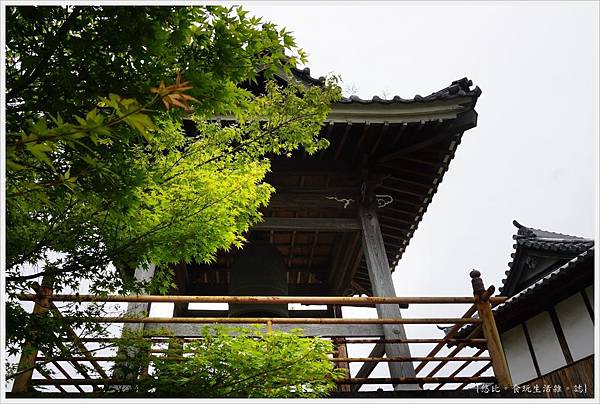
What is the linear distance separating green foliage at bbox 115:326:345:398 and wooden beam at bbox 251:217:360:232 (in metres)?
4.39

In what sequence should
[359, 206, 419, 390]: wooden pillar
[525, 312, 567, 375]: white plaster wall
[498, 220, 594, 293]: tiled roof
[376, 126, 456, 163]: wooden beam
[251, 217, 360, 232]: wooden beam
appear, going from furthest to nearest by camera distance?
1. [498, 220, 594, 293]: tiled roof
2. [525, 312, 567, 375]: white plaster wall
3. [251, 217, 360, 232]: wooden beam
4. [376, 126, 456, 163]: wooden beam
5. [359, 206, 419, 390]: wooden pillar

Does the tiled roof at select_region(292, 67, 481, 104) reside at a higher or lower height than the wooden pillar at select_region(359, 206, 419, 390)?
higher

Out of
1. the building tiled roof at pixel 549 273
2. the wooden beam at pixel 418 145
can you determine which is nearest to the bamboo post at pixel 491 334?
the wooden beam at pixel 418 145

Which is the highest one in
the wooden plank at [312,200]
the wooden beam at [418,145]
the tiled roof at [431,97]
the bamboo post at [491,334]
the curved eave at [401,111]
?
the tiled roof at [431,97]

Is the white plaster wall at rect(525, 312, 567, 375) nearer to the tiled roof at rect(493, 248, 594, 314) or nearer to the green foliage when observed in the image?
the tiled roof at rect(493, 248, 594, 314)

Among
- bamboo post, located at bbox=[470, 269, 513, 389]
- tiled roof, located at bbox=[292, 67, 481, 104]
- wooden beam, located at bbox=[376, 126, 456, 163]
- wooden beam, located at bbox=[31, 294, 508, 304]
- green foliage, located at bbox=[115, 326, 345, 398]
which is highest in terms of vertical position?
tiled roof, located at bbox=[292, 67, 481, 104]

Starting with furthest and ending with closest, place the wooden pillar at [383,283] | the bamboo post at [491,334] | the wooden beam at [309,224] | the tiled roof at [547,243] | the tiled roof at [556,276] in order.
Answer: the tiled roof at [547,243] → the wooden beam at [309,224] → the tiled roof at [556,276] → the wooden pillar at [383,283] → the bamboo post at [491,334]

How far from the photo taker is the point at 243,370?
11.5 feet

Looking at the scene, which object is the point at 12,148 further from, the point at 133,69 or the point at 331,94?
the point at 331,94

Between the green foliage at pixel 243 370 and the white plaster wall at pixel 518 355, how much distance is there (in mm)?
7958

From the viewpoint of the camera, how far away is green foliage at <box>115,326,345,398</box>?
11.4 feet

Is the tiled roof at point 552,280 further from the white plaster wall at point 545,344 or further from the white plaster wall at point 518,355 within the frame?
the white plaster wall at point 518,355

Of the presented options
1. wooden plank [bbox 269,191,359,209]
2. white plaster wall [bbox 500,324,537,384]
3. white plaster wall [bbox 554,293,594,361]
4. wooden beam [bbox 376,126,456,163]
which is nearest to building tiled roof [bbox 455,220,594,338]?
white plaster wall [bbox 554,293,594,361]

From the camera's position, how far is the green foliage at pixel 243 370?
11.4ft
